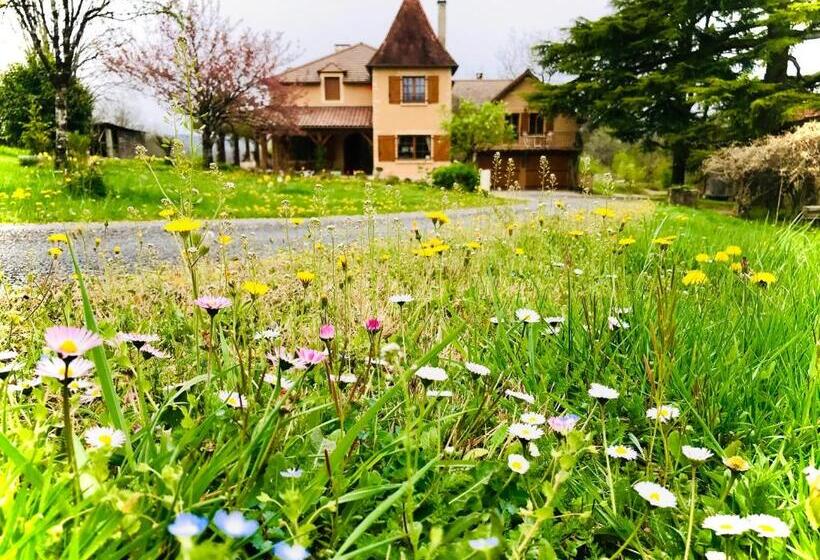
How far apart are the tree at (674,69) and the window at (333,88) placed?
8.42 metres

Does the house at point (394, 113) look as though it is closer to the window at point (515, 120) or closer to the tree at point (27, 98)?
the window at point (515, 120)

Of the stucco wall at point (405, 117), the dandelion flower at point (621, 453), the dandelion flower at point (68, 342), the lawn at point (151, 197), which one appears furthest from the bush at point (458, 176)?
the dandelion flower at point (68, 342)

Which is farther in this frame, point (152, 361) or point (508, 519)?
point (152, 361)

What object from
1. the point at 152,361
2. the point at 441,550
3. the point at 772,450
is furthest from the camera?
the point at 152,361

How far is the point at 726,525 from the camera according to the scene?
0.79 metres

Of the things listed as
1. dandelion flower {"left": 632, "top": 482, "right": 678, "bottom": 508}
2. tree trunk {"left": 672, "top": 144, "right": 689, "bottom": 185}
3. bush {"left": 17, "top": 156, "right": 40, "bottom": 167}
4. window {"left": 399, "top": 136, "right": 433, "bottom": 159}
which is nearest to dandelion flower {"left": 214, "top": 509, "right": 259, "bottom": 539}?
dandelion flower {"left": 632, "top": 482, "right": 678, "bottom": 508}

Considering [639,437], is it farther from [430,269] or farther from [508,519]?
[430,269]

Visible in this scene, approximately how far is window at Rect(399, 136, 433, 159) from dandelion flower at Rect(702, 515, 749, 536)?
71.9 ft

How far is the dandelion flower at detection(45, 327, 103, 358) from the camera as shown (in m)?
0.62

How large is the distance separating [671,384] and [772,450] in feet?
0.82

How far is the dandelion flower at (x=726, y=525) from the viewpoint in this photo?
76 cm

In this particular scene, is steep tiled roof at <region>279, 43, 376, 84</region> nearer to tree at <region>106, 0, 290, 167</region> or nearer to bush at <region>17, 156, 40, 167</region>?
A: tree at <region>106, 0, 290, 167</region>

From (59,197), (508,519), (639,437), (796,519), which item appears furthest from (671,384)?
(59,197)

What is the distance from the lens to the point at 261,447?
0.89 m
